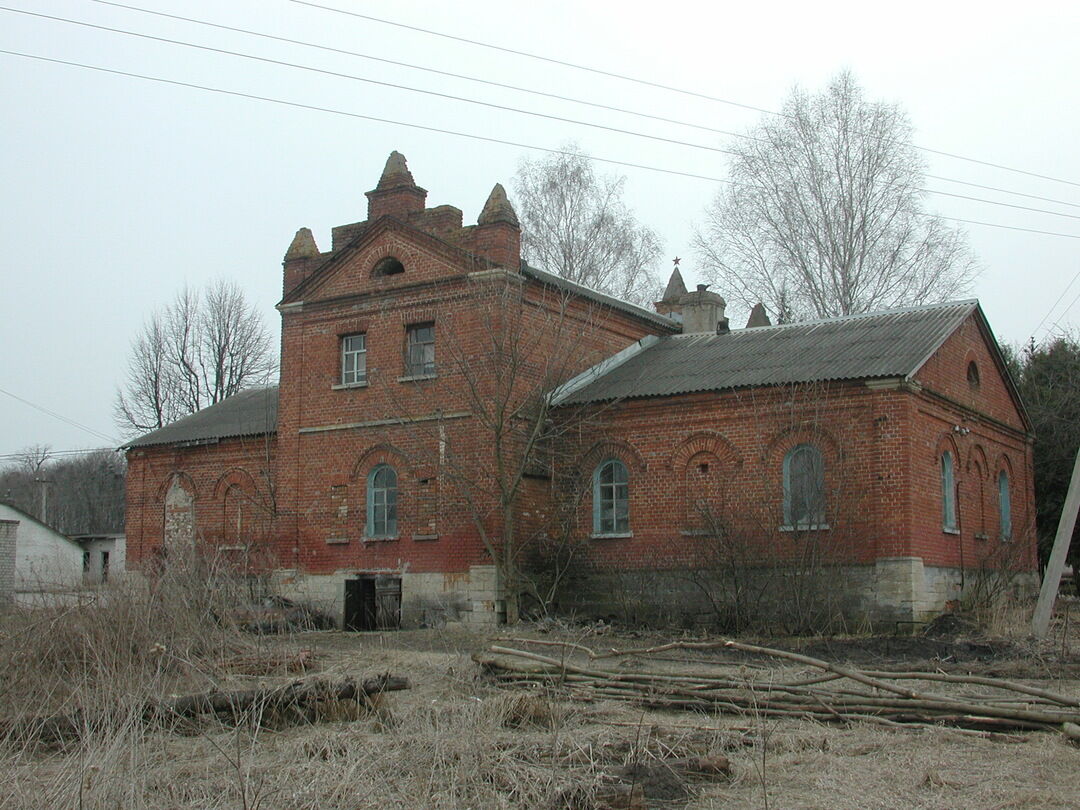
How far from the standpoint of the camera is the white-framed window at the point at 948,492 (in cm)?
2045

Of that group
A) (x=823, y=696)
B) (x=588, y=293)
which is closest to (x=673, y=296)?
(x=588, y=293)

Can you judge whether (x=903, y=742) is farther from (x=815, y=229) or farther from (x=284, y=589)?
(x=815, y=229)

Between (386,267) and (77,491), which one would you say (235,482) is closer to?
(386,267)

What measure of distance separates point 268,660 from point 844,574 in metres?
10.6

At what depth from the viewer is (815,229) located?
Answer: 32344 mm

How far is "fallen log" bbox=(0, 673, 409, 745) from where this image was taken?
856 cm

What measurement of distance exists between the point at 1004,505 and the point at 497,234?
12.3 m

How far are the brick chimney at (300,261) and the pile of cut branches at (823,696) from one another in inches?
596

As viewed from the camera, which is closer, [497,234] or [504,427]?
[504,427]

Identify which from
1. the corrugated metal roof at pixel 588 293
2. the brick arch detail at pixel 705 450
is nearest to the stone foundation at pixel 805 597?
the brick arch detail at pixel 705 450

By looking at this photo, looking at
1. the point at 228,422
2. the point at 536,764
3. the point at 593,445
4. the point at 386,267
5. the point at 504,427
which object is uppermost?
the point at 386,267

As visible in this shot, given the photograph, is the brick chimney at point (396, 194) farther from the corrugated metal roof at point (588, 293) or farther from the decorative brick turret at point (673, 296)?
the decorative brick turret at point (673, 296)

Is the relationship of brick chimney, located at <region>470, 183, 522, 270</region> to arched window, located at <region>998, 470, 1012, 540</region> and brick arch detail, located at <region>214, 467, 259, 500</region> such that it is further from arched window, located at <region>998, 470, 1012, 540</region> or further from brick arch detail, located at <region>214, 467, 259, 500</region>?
arched window, located at <region>998, 470, 1012, 540</region>

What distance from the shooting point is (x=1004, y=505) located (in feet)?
79.9
